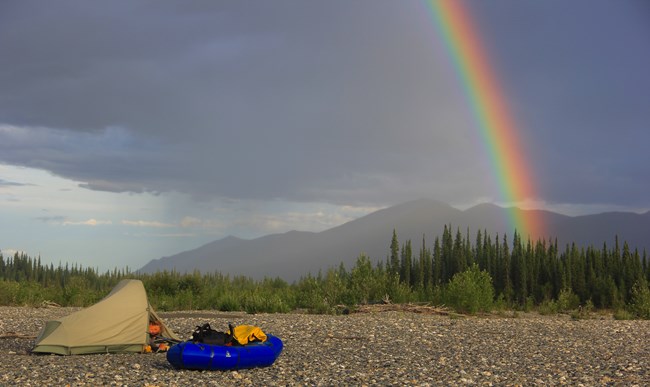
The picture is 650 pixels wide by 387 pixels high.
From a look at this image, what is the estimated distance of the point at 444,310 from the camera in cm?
3016

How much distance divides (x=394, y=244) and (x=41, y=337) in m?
61.1

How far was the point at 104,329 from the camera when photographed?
1730 cm

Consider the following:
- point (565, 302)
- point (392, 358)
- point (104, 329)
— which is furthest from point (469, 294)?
point (104, 329)

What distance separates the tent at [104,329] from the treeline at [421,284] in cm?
1413

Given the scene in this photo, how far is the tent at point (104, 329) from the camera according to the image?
56.0 ft

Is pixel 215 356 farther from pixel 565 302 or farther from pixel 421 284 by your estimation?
pixel 565 302

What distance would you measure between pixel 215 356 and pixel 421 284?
32.7m

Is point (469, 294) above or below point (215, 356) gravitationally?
above

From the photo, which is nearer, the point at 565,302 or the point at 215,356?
the point at 215,356

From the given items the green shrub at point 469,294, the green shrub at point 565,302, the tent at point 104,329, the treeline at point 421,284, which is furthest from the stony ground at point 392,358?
the green shrub at point 565,302

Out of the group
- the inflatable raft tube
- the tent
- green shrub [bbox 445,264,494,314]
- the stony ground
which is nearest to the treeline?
green shrub [bbox 445,264,494,314]

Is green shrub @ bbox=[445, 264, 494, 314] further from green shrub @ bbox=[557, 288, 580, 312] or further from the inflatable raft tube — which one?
the inflatable raft tube

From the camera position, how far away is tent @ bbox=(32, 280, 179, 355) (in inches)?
672

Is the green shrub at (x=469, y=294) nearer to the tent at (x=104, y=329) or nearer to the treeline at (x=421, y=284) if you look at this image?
the treeline at (x=421, y=284)
